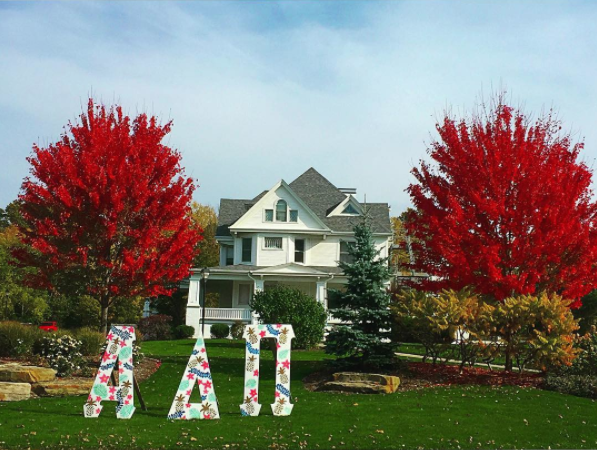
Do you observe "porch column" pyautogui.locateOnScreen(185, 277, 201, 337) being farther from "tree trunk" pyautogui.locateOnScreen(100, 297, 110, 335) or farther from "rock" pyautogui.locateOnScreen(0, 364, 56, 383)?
"rock" pyautogui.locateOnScreen(0, 364, 56, 383)

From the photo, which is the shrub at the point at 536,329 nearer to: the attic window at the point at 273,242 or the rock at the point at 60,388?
the rock at the point at 60,388

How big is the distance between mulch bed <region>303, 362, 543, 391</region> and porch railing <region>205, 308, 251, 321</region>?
1645 centimetres

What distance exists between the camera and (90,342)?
18.9 metres

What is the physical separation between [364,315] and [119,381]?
745cm

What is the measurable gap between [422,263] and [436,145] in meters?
3.38

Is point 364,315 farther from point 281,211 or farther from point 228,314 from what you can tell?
point 281,211

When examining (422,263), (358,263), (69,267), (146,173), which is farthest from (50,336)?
(422,263)

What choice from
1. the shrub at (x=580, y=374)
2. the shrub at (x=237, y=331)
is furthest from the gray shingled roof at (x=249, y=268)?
the shrub at (x=580, y=374)

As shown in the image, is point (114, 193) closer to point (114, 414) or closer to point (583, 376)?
point (114, 414)

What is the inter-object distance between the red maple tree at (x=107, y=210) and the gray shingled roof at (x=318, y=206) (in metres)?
17.3

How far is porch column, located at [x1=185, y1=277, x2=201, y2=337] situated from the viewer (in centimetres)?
3400

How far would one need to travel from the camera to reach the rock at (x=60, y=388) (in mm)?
14656

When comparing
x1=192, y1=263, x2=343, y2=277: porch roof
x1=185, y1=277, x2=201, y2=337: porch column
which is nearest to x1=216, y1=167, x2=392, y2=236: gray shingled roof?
x1=192, y1=263, x2=343, y2=277: porch roof

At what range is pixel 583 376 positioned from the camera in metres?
15.9
